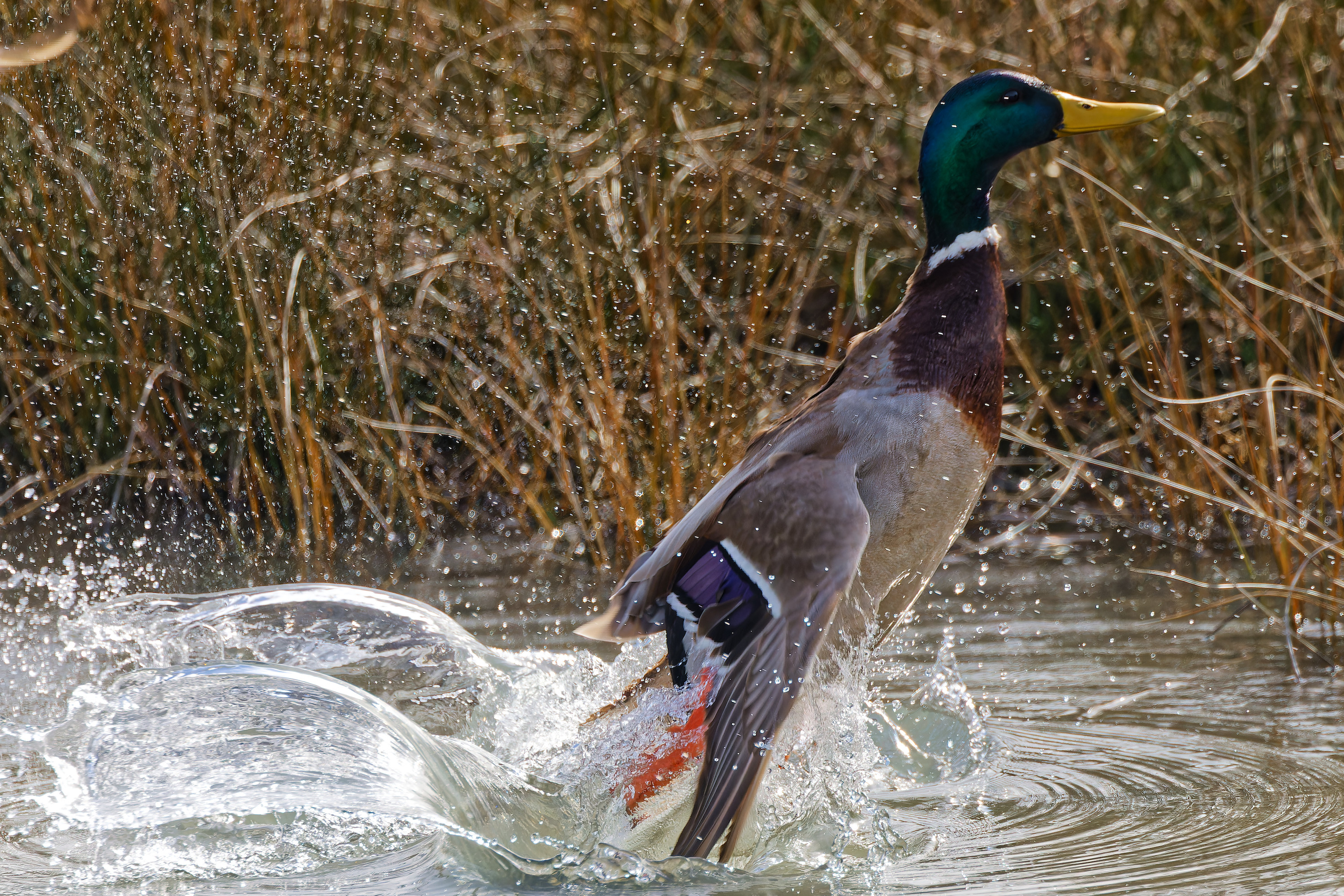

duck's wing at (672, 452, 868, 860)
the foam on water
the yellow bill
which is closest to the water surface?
the foam on water

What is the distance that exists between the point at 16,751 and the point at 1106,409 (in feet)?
12.8

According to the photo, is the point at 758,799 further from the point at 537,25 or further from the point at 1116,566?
the point at 537,25

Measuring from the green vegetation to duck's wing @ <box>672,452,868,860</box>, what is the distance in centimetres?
164

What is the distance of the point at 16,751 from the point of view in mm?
3523

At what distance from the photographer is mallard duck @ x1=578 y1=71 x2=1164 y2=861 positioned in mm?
2980

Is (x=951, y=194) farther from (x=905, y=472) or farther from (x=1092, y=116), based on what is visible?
(x=905, y=472)

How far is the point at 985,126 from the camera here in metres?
3.60

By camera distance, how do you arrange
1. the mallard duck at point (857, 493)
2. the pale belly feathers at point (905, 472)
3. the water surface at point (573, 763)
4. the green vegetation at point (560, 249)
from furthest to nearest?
the green vegetation at point (560, 249) → the pale belly feathers at point (905, 472) → the mallard duck at point (857, 493) → the water surface at point (573, 763)

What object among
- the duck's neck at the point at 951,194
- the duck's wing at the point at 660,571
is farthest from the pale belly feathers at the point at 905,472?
the duck's neck at the point at 951,194

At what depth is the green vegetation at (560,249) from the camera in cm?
514

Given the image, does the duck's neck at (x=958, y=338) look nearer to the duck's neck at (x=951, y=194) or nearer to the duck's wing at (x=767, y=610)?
the duck's neck at (x=951, y=194)

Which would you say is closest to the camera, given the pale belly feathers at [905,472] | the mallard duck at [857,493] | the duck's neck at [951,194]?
the mallard duck at [857,493]

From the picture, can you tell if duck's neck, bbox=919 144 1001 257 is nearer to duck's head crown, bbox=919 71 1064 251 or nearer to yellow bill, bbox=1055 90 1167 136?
duck's head crown, bbox=919 71 1064 251

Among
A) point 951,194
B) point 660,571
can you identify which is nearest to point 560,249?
point 951,194
